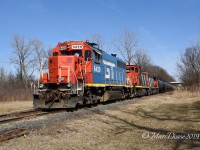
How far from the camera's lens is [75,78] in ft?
49.5

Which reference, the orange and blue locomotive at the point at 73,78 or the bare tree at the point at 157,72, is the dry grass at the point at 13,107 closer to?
the orange and blue locomotive at the point at 73,78

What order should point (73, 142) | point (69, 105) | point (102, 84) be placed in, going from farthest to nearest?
point (102, 84) < point (69, 105) < point (73, 142)

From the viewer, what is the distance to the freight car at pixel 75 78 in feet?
47.1

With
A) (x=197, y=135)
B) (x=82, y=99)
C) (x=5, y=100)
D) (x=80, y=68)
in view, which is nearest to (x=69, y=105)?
(x=82, y=99)

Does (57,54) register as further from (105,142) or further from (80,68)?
(105,142)

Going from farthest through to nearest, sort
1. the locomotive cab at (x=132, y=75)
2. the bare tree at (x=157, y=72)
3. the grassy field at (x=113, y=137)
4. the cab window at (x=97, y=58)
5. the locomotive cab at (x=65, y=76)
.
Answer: the bare tree at (x=157, y=72), the locomotive cab at (x=132, y=75), the cab window at (x=97, y=58), the locomotive cab at (x=65, y=76), the grassy field at (x=113, y=137)

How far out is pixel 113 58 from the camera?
2269 cm

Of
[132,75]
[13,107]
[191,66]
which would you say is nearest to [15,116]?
[13,107]

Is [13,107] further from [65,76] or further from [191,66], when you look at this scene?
[191,66]

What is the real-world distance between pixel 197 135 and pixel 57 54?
11.5 metres

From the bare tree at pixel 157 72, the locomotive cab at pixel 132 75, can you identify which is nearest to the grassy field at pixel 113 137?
the locomotive cab at pixel 132 75

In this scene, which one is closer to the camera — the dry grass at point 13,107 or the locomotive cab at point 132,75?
the dry grass at point 13,107

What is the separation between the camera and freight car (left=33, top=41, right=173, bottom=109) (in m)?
14.3

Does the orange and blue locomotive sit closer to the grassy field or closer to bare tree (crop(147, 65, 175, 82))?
the grassy field
